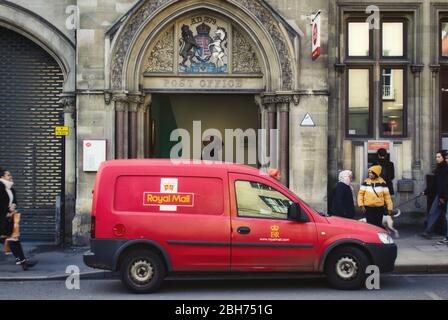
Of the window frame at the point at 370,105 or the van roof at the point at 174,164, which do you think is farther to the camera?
the window frame at the point at 370,105

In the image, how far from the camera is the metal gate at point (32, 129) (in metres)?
16.0

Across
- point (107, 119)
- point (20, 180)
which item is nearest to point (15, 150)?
point (20, 180)

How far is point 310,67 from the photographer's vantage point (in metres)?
15.4

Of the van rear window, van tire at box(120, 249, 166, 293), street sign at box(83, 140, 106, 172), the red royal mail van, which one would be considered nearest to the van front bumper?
the red royal mail van

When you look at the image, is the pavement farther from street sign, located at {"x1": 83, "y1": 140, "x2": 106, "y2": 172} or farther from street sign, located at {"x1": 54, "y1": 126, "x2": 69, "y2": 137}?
street sign, located at {"x1": 54, "y1": 126, "x2": 69, "y2": 137}

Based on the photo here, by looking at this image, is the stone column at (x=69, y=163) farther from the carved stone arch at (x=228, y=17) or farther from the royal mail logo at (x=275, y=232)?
the royal mail logo at (x=275, y=232)

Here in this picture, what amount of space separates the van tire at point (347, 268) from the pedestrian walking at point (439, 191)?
4.84 m

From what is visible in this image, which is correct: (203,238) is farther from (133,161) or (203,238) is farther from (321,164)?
(321,164)

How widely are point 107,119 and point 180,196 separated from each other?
5.13 meters

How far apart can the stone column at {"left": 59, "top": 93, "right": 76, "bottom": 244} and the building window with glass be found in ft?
20.6

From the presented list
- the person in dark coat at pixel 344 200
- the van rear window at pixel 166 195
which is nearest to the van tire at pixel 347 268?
the van rear window at pixel 166 195

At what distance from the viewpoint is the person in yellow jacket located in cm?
1346

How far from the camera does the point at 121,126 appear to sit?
15.3 metres

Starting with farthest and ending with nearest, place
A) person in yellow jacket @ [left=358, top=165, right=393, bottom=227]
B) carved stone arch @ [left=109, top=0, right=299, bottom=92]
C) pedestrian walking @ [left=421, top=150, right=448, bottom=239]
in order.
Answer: carved stone arch @ [left=109, top=0, right=299, bottom=92], pedestrian walking @ [left=421, top=150, right=448, bottom=239], person in yellow jacket @ [left=358, top=165, right=393, bottom=227]
